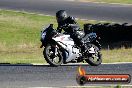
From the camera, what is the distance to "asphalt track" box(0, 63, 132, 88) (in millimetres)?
10508

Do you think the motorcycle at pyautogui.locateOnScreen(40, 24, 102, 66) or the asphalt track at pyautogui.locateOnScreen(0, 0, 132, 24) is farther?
the asphalt track at pyautogui.locateOnScreen(0, 0, 132, 24)

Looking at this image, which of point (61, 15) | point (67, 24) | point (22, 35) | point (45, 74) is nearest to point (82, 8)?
point (22, 35)

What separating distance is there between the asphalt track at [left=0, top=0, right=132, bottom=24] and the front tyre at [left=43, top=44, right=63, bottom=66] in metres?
20.1

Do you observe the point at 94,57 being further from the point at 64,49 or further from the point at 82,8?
the point at 82,8

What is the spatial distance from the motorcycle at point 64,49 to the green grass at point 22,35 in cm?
517

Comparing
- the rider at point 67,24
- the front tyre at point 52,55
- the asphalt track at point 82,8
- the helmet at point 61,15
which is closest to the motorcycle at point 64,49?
the front tyre at point 52,55

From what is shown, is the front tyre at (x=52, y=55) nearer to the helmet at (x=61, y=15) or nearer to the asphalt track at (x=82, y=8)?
the helmet at (x=61, y=15)

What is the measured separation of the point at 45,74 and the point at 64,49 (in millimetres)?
2347

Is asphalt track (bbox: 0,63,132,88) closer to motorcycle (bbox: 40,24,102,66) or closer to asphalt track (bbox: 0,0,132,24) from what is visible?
motorcycle (bbox: 40,24,102,66)

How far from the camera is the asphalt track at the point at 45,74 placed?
10508 millimetres

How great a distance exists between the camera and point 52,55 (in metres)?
13.6

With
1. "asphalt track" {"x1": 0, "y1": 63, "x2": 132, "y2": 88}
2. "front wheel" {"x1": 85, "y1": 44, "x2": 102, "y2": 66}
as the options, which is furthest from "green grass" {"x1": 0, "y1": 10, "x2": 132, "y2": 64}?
"asphalt track" {"x1": 0, "y1": 63, "x2": 132, "y2": 88}

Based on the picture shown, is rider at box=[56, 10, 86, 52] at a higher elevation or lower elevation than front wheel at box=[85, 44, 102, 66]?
higher

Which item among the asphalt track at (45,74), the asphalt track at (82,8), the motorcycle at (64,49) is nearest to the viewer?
the asphalt track at (45,74)
